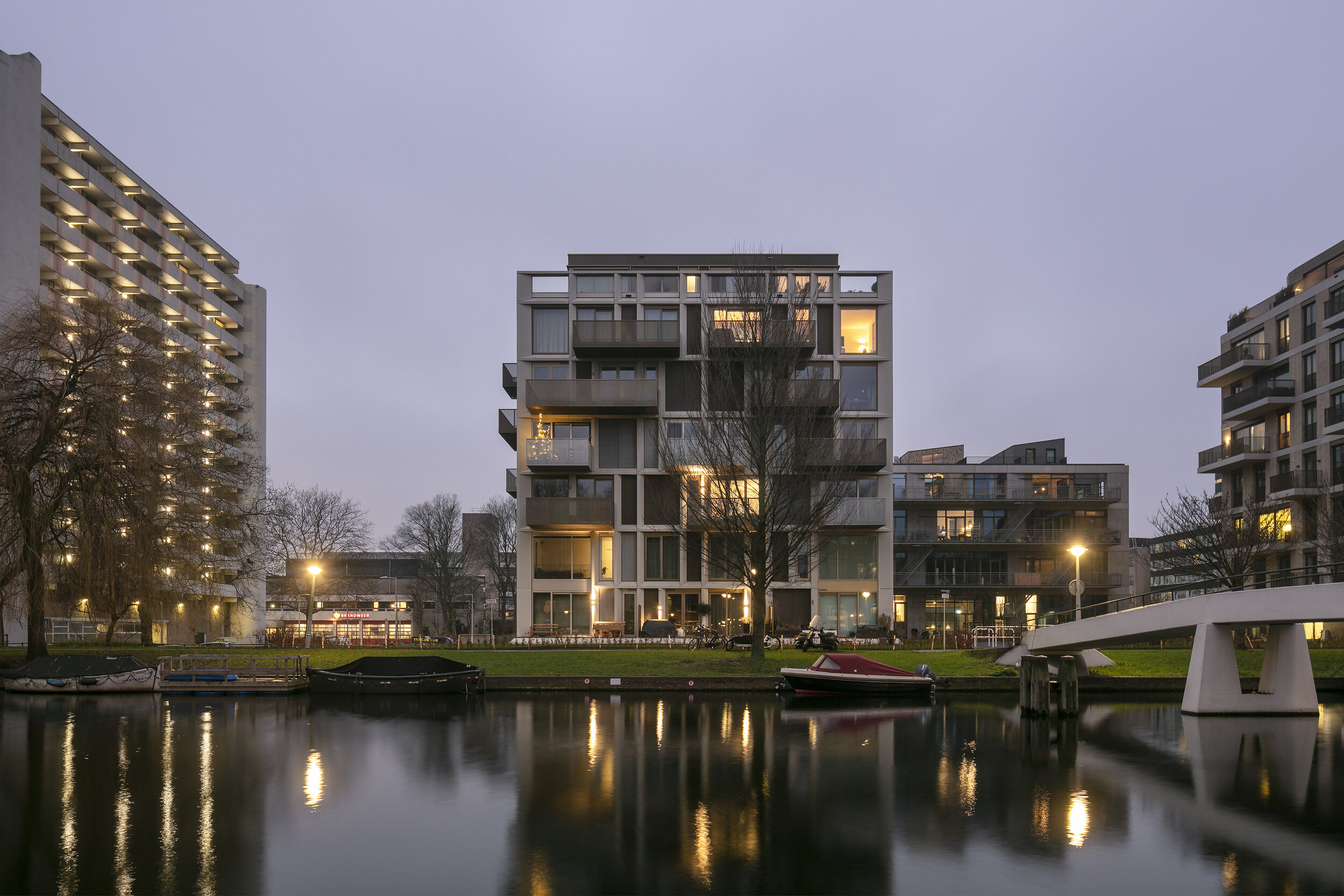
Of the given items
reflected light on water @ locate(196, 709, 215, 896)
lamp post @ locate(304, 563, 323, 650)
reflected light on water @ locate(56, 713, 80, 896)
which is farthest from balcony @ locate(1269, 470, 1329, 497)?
reflected light on water @ locate(56, 713, 80, 896)

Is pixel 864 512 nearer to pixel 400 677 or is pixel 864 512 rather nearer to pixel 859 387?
pixel 859 387

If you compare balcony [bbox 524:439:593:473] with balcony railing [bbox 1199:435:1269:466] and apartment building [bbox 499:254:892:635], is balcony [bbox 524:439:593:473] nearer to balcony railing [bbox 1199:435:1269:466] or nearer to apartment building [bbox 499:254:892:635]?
apartment building [bbox 499:254:892:635]

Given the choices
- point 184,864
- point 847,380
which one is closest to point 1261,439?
point 847,380

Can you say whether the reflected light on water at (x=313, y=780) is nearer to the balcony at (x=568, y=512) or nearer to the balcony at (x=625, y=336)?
the balcony at (x=568, y=512)

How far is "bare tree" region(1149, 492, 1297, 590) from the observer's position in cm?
4809

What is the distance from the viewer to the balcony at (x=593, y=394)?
5025cm

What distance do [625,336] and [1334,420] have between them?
133 ft

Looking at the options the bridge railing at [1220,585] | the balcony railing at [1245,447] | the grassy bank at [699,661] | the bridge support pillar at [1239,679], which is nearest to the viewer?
the bridge railing at [1220,585]

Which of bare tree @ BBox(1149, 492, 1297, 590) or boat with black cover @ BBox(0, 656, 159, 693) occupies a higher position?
bare tree @ BBox(1149, 492, 1297, 590)

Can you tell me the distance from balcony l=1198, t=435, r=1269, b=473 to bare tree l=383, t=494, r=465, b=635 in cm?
5468

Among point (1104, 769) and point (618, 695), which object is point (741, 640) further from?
point (1104, 769)

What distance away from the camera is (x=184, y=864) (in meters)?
11.7

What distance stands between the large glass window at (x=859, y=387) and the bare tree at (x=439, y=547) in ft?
121

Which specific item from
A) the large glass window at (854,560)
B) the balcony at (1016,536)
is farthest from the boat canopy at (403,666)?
the balcony at (1016,536)
